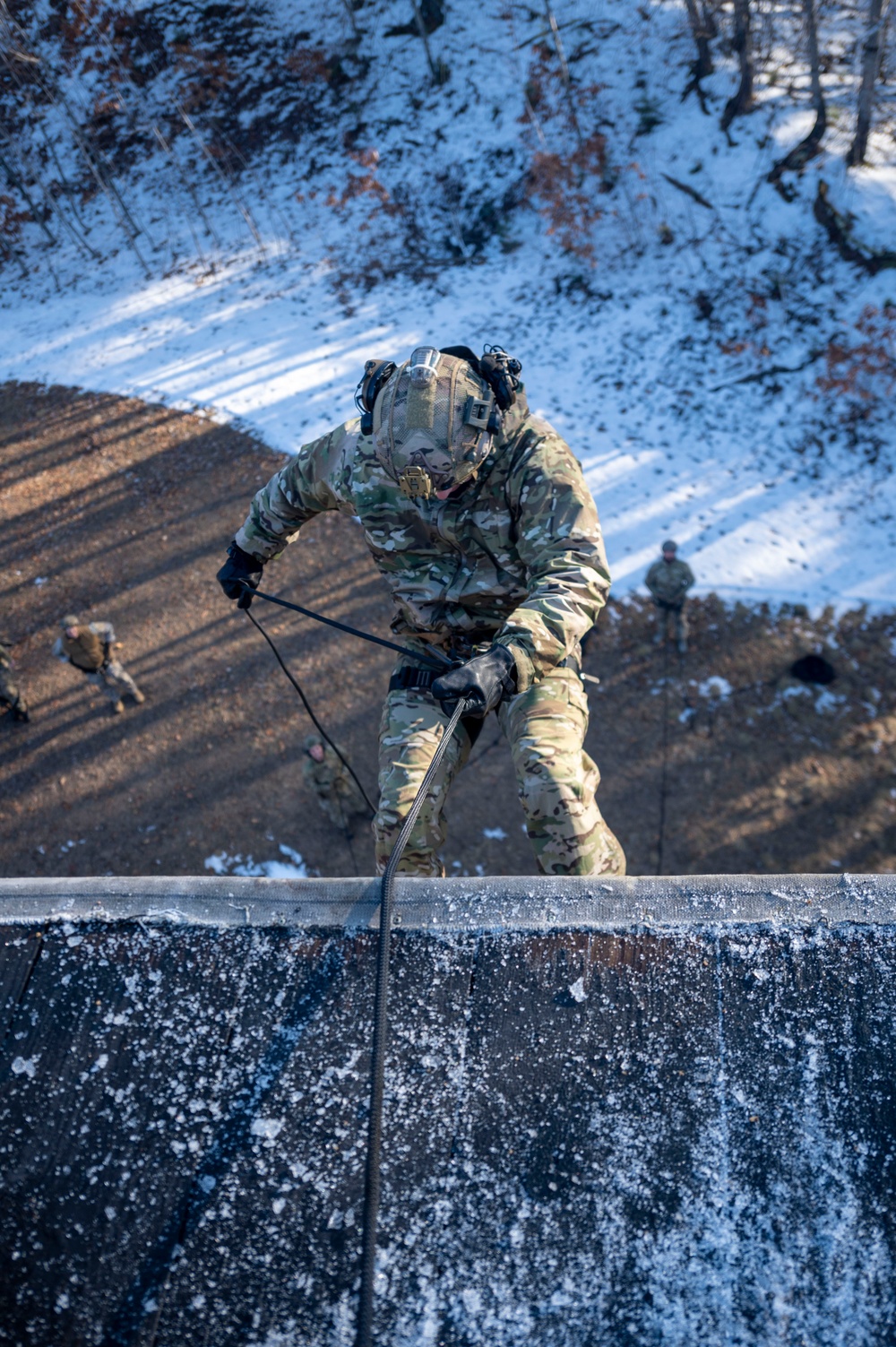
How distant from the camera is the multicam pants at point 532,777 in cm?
350

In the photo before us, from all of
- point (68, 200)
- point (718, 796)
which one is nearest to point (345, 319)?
point (68, 200)

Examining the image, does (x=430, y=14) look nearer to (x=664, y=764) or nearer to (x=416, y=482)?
(x=664, y=764)

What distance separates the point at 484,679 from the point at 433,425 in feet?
4.28

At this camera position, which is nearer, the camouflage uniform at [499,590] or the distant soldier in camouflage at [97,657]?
the camouflage uniform at [499,590]

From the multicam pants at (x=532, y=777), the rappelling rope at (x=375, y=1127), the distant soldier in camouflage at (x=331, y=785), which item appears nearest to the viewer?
the rappelling rope at (x=375, y=1127)

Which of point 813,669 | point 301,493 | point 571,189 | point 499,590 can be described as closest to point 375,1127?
point 499,590

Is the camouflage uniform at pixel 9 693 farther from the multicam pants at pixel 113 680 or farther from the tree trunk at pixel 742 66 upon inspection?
the tree trunk at pixel 742 66

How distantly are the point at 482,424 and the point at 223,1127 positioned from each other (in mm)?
3080

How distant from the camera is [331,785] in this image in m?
7.12

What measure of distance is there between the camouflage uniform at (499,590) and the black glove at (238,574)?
0.09 m

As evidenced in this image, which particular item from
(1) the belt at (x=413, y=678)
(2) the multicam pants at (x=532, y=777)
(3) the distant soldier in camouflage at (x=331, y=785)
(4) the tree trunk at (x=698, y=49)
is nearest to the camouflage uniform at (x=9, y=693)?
(3) the distant soldier in camouflage at (x=331, y=785)

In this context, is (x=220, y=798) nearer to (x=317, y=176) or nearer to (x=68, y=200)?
(x=317, y=176)

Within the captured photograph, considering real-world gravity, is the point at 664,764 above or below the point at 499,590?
below

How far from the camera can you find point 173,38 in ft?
62.7
